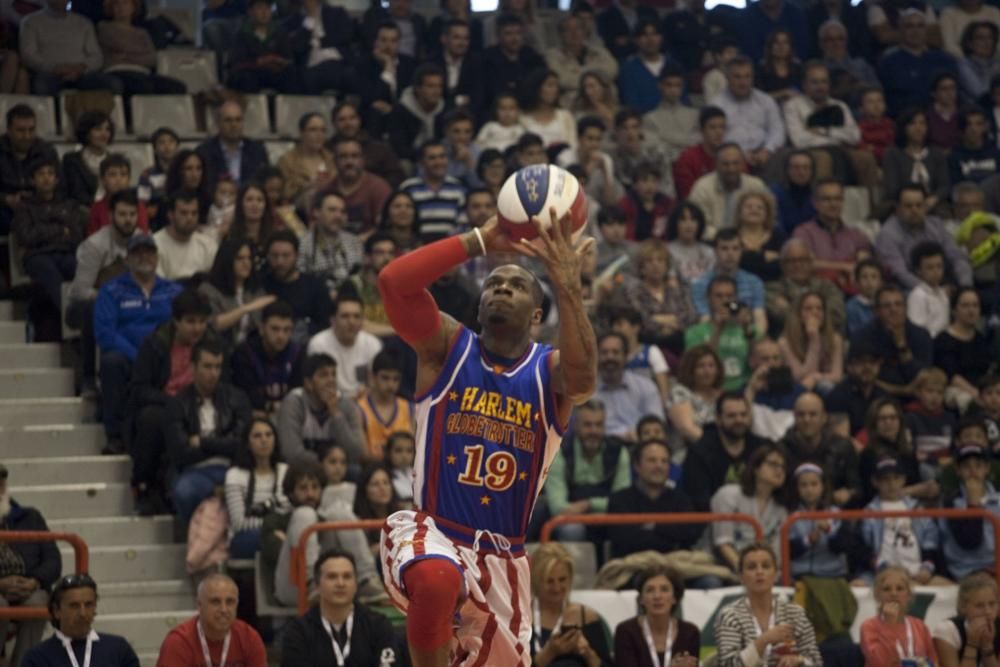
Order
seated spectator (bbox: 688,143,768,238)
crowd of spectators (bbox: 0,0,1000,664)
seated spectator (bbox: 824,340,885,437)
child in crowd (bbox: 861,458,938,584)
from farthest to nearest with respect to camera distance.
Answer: seated spectator (bbox: 688,143,768,238) < seated spectator (bbox: 824,340,885,437) < child in crowd (bbox: 861,458,938,584) < crowd of spectators (bbox: 0,0,1000,664)

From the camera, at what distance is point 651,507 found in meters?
13.2

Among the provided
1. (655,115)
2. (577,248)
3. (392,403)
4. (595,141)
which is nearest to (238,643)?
(392,403)

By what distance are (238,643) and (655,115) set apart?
872cm

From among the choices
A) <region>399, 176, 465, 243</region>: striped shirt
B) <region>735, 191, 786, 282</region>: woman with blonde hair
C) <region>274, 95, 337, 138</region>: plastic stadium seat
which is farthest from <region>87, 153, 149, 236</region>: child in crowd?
<region>735, 191, 786, 282</region>: woman with blonde hair

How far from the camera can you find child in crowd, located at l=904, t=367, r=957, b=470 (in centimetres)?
1468

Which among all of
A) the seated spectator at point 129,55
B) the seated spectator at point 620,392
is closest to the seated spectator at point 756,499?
the seated spectator at point 620,392

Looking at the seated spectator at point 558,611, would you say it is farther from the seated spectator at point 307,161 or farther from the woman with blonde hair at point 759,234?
the seated spectator at point 307,161

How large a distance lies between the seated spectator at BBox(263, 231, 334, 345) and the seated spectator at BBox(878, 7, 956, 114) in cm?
759

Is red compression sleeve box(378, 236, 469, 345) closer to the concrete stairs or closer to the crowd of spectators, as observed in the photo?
the crowd of spectators

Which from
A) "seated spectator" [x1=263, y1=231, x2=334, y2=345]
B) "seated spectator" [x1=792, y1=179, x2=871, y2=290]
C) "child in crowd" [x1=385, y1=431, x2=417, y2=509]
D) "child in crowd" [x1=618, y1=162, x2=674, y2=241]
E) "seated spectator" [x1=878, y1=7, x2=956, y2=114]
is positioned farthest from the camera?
"seated spectator" [x1=878, y1=7, x2=956, y2=114]

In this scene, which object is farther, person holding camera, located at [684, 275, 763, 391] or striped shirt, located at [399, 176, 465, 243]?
striped shirt, located at [399, 176, 465, 243]

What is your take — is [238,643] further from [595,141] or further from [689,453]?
[595,141]

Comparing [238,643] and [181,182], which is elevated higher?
[181,182]

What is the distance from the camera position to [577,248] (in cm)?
832
